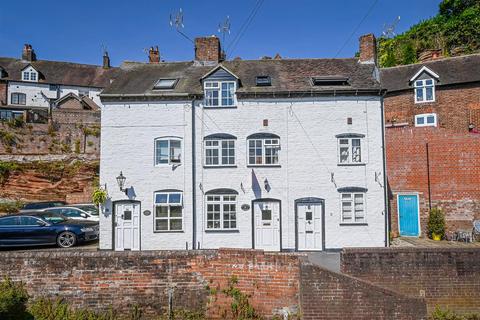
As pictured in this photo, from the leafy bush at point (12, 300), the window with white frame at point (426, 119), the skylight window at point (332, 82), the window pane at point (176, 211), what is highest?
the skylight window at point (332, 82)

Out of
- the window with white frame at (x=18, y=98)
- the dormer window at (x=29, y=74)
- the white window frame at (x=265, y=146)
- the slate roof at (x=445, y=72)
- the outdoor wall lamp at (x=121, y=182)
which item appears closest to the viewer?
the outdoor wall lamp at (x=121, y=182)

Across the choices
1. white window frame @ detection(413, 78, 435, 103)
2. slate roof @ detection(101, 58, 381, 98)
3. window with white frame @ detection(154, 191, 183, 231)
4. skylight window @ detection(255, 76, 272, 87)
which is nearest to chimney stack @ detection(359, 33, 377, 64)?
slate roof @ detection(101, 58, 381, 98)

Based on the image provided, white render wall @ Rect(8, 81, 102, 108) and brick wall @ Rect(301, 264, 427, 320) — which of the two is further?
white render wall @ Rect(8, 81, 102, 108)

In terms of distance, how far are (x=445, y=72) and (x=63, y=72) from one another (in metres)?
45.9

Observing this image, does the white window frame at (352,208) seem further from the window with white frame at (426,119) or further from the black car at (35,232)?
the black car at (35,232)

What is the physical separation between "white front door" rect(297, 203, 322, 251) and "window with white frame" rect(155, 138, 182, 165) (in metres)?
6.18

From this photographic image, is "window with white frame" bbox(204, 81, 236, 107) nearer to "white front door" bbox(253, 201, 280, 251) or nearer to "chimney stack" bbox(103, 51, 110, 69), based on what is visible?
"white front door" bbox(253, 201, 280, 251)

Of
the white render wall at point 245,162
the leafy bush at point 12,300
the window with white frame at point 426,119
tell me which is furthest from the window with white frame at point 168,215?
the window with white frame at point 426,119

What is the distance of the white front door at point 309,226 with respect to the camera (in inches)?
643

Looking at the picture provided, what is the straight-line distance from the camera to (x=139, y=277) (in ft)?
37.5

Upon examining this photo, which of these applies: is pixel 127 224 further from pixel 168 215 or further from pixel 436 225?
pixel 436 225

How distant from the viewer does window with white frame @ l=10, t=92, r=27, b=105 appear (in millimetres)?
44812

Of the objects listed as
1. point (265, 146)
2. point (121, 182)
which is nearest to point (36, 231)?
point (121, 182)

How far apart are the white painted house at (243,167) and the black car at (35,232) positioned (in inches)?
53.2
